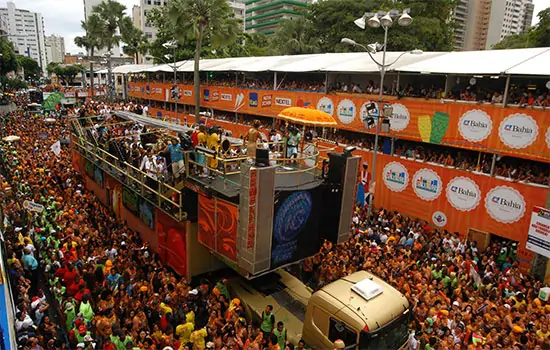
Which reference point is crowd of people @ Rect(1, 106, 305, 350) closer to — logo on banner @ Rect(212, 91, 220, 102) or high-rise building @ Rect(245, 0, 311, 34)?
logo on banner @ Rect(212, 91, 220, 102)

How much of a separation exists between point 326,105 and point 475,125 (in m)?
9.08

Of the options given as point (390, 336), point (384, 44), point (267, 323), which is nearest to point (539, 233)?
point (390, 336)

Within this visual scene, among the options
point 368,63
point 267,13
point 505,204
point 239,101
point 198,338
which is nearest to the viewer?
point 198,338

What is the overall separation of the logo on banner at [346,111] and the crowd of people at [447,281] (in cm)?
653

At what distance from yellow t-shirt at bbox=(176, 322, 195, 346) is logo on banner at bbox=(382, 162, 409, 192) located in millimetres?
14354

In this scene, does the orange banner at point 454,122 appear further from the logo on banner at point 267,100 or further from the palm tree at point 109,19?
the palm tree at point 109,19

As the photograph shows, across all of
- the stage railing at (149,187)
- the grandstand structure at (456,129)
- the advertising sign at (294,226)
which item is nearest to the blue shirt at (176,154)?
the stage railing at (149,187)

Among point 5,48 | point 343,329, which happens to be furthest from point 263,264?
point 5,48

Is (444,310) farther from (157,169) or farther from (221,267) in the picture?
(157,169)

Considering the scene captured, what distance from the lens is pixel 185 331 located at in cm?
980

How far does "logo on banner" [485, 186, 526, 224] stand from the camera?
54.5ft

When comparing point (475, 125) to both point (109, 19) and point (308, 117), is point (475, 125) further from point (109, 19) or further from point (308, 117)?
point (109, 19)

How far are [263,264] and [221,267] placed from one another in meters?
3.31

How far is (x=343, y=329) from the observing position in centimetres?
851
